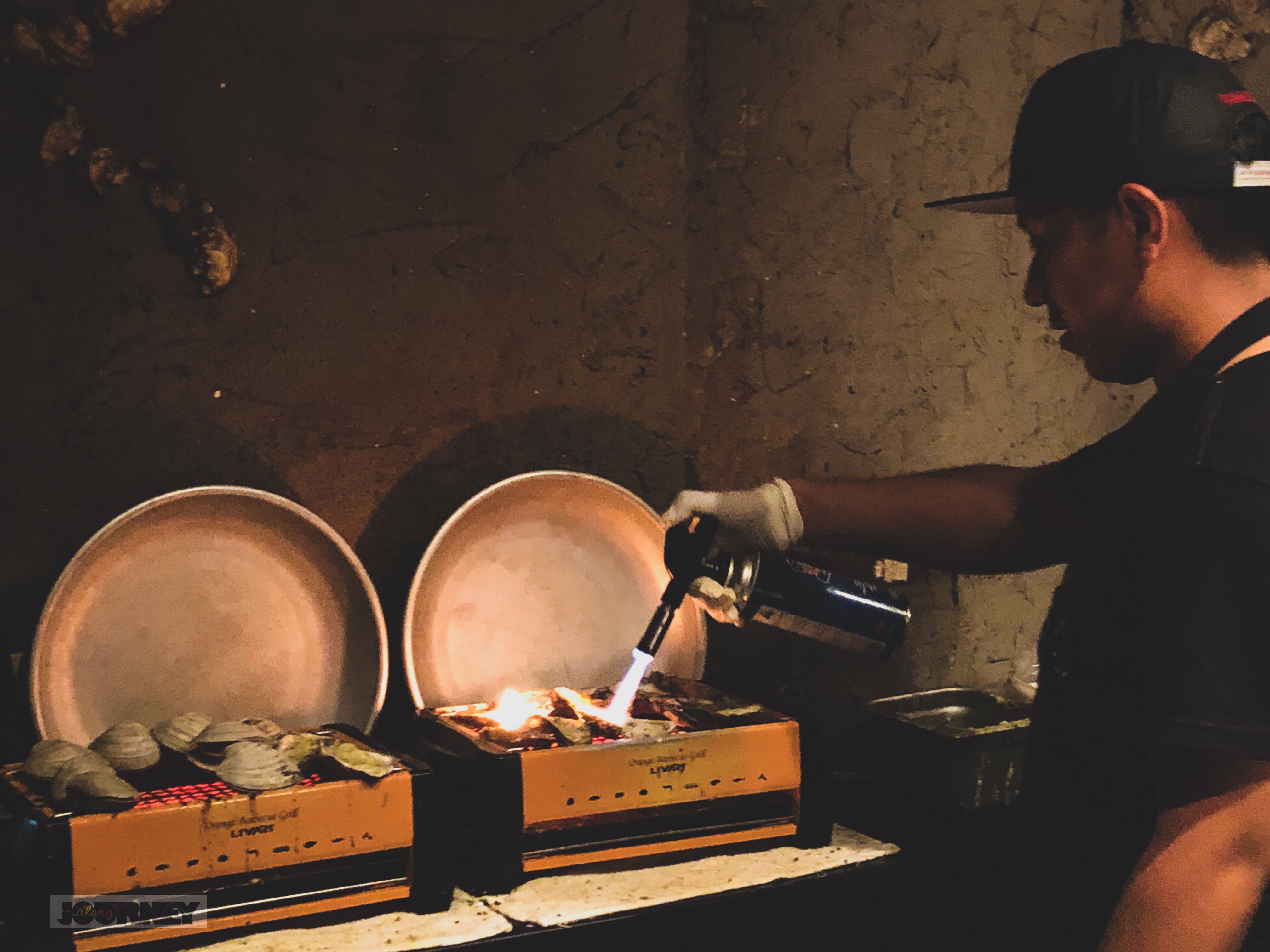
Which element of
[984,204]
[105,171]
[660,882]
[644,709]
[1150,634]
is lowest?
[660,882]

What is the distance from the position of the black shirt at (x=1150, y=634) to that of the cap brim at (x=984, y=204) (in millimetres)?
270

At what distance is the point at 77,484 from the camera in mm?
1648

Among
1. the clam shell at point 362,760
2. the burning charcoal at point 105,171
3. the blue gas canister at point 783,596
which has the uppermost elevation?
the burning charcoal at point 105,171

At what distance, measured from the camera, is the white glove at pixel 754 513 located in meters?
1.61

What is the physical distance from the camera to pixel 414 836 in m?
1.32

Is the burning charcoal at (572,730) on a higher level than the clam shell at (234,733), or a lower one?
lower

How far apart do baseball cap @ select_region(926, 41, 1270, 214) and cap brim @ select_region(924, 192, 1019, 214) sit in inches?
4.1

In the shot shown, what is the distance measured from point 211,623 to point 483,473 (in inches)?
20.1

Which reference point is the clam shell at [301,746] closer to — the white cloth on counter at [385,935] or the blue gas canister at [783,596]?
the white cloth on counter at [385,935]

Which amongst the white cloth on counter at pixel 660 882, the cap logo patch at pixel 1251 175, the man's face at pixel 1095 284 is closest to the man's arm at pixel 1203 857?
the man's face at pixel 1095 284

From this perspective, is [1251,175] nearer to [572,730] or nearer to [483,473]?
[572,730]

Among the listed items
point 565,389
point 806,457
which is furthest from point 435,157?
point 806,457

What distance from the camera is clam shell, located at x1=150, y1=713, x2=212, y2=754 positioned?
4.52 ft

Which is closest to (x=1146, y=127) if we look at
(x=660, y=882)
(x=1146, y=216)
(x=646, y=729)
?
(x=1146, y=216)
